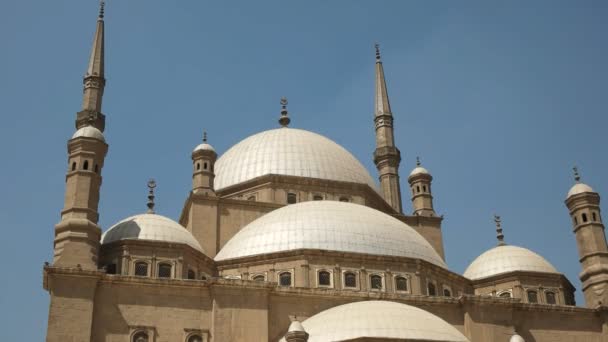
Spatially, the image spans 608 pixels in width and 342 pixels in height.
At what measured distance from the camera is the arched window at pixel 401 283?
24.4 meters

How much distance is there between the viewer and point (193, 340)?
21156 mm

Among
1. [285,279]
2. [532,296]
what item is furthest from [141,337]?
[532,296]

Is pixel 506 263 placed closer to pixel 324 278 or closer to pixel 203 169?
pixel 324 278

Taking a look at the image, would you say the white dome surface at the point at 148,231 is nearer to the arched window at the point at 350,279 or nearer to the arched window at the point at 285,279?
the arched window at the point at 285,279

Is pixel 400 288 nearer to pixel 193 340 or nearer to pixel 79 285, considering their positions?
pixel 193 340

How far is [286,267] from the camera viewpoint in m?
24.2

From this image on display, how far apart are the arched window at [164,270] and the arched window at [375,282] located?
20.8 feet

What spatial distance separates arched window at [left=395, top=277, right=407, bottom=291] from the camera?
80.0 ft

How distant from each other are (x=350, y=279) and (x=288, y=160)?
30.1 feet

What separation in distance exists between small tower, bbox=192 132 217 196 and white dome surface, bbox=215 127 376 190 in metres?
2.29

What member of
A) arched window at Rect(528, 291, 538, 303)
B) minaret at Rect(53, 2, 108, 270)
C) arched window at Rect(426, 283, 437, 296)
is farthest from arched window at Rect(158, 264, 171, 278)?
arched window at Rect(528, 291, 538, 303)

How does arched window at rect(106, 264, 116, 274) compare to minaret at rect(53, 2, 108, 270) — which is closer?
minaret at rect(53, 2, 108, 270)

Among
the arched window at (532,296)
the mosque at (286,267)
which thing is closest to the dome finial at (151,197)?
the mosque at (286,267)

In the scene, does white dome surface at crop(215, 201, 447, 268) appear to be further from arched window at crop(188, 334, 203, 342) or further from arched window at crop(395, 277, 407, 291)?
arched window at crop(188, 334, 203, 342)
